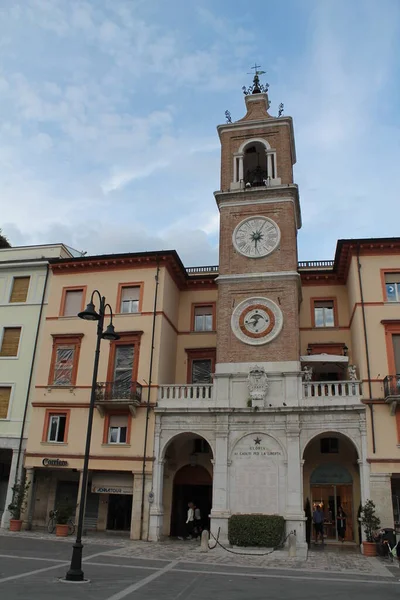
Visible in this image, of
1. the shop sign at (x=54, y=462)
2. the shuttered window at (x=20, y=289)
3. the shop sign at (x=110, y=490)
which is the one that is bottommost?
the shop sign at (x=110, y=490)

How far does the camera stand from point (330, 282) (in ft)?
100

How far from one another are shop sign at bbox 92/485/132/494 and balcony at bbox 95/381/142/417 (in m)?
3.77

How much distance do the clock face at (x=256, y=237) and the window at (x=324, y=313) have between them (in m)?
4.93

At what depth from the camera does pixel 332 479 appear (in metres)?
26.8

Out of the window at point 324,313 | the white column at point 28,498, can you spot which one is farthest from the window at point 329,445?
the white column at point 28,498

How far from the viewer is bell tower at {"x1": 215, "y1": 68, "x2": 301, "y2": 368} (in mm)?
26281

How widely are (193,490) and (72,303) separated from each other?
41.7ft

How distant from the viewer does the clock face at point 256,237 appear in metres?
28.1

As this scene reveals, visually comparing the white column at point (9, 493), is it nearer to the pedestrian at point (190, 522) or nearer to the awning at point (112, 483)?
the awning at point (112, 483)

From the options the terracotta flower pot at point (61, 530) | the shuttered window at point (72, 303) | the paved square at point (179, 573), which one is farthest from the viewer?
the shuttered window at point (72, 303)

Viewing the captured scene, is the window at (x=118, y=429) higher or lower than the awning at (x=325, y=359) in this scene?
lower

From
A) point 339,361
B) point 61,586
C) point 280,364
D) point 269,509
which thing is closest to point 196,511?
point 269,509

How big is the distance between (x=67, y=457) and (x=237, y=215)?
15.9 m

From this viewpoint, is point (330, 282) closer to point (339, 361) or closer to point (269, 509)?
point (339, 361)
